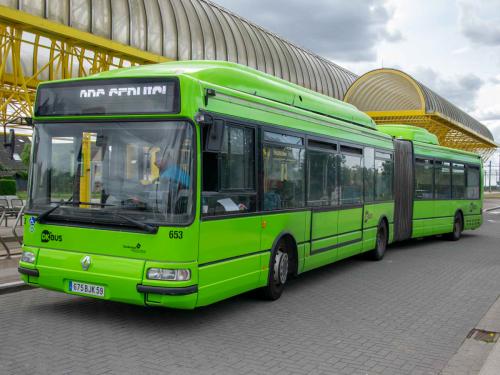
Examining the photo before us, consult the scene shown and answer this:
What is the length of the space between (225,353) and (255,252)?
198cm

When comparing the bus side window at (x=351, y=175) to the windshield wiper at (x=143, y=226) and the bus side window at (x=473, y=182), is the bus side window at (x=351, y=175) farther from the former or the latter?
the bus side window at (x=473, y=182)

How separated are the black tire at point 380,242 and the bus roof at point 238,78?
350 cm

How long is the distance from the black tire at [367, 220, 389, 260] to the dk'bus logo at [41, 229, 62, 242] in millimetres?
7648

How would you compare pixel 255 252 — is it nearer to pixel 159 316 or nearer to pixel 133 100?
pixel 159 316

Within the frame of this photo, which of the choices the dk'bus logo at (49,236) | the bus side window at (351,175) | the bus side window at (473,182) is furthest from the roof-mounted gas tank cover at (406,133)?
the dk'bus logo at (49,236)

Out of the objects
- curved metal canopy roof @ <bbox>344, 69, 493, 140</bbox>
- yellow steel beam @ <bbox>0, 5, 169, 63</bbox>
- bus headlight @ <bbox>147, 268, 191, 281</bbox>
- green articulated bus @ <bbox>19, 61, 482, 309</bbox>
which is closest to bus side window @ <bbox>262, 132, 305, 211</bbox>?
green articulated bus @ <bbox>19, 61, 482, 309</bbox>

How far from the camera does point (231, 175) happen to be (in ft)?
23.5

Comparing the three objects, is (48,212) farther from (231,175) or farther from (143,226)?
(231,175)

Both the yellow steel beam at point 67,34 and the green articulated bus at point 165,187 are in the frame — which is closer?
the green articulated bus at point 165,187

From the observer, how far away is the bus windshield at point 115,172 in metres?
6.33

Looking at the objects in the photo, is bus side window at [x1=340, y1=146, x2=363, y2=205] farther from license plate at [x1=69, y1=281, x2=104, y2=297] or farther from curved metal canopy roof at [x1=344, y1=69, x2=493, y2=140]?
curved metal canopy roof at [x1=344, y1=69, x2=493, y2=140]

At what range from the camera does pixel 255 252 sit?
24.9ft

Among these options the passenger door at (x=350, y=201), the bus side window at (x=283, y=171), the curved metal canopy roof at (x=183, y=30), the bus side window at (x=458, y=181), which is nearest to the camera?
the bus side window at (x=283, y=171)

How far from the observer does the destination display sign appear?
6.45 meters
